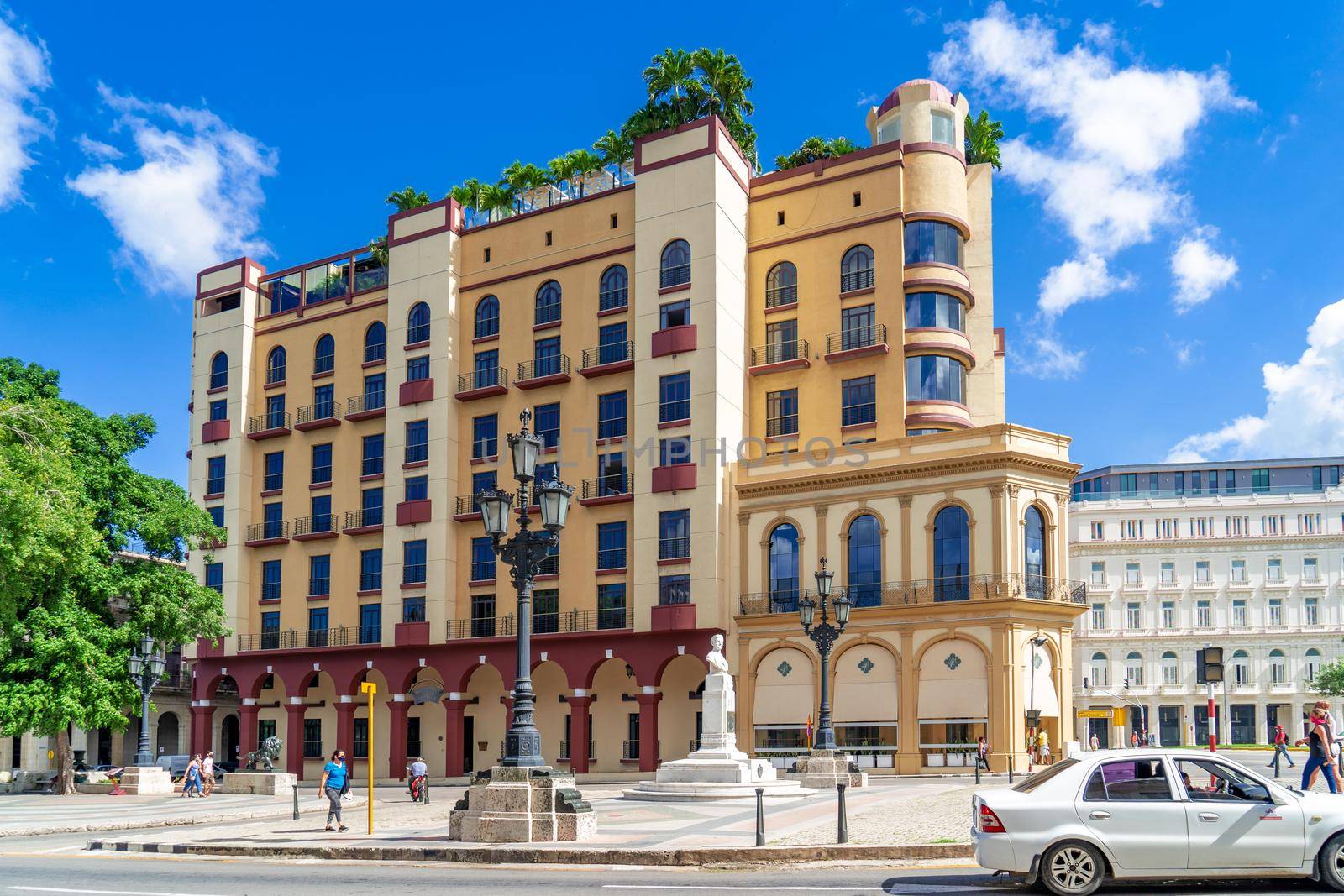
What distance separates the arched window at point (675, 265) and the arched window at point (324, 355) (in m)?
18.6

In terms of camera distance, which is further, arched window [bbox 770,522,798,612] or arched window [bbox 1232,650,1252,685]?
arched window [bbox 1232,650,1252,685]

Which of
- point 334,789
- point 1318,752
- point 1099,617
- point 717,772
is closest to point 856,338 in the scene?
point 717,772

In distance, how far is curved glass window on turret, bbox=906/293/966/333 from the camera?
165 feet

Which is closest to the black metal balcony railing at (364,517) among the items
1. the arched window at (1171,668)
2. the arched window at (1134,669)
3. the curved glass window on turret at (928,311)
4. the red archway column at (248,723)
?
the red archway column at (248,723)

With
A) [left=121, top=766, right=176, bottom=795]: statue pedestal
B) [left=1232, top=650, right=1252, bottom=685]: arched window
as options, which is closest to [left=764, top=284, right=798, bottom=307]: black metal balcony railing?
[left=121, top=766, right=176, bottom=795]: statue pedestal

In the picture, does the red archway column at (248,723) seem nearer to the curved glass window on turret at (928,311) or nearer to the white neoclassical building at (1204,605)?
the curved glass window on turret at (928,311)

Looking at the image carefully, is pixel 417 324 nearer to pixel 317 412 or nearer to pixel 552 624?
pixel 317 412

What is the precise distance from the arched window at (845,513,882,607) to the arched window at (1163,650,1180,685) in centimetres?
5177

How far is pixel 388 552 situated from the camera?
56.3 m

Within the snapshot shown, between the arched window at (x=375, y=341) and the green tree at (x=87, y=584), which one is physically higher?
the arched window at (x=375, y=341)

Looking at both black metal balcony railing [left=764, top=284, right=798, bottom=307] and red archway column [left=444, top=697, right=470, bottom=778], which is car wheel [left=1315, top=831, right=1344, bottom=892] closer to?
black metal balcony railing [left=764, top=284, right=798, bottom=307]

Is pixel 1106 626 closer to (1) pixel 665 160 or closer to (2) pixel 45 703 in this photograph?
(1) pixel 665 160

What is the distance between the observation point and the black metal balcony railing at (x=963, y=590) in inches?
1717

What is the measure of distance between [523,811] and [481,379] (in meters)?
37.8
